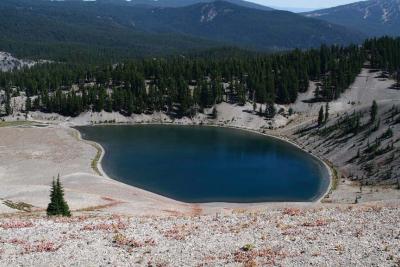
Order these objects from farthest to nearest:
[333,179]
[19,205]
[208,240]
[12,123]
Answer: [12,123] → [333,179] → [19,205] → [208,240]

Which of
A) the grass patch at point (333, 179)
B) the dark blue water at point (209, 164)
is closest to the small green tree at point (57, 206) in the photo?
the dark blue water at point (209, 164)

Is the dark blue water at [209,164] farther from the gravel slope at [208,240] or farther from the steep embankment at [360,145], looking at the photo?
the gravel slope at [208,240]

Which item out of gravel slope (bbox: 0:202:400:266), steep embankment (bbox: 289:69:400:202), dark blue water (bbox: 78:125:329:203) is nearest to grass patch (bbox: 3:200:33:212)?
gravel slope (bbox: 0:202:400:266)

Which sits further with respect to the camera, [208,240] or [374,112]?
[374,112]

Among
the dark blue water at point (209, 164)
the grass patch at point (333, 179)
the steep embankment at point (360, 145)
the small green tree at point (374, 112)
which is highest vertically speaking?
the small green tree at point (374, 112)

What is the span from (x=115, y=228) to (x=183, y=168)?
86.6 m

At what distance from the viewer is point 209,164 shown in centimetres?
13625

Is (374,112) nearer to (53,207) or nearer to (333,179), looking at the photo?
(333,179)

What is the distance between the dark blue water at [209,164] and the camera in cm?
10775

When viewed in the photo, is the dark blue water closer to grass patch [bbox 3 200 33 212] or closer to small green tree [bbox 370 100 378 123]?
small green tree [bbox 370 100 378 123]

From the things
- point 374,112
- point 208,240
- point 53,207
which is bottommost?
point 53,207

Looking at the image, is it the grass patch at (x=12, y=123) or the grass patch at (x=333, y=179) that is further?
the grass patch at (x=12, y=123)

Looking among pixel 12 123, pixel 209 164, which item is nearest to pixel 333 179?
pixel 209 164

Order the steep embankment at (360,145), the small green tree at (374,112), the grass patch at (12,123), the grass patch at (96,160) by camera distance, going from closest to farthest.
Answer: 1. the steep embankment at (360,145)
2. the grass patch at (96,160)
3. the small green tree at (374,112)
4. the grass patch at (12,123)
